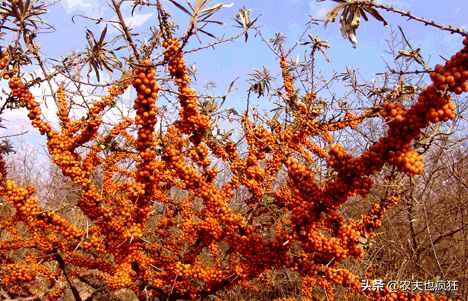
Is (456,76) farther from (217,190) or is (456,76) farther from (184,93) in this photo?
(217,190)

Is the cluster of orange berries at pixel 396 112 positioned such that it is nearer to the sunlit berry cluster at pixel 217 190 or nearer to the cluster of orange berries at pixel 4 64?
the sunlit berry cluster at pixel 217 190

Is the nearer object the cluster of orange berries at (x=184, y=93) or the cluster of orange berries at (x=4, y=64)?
the cluster of orange berries at (x=184, y=93)

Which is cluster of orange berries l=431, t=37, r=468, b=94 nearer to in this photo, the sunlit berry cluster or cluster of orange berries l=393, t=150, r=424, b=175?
the sunlit berry cluster

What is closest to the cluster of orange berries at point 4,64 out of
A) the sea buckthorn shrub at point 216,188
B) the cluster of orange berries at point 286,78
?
the sea buckthorn shrub at point 216,188

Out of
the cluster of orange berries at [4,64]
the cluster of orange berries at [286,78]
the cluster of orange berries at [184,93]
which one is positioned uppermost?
the cluster of orange berries at [286,78]

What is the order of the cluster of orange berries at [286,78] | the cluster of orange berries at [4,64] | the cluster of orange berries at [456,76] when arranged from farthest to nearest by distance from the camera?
1. the cluster of orange berries at [286,78]
2. the cluster of orange berries at [4,64]
3. the cluster of orange berries at [456,76]

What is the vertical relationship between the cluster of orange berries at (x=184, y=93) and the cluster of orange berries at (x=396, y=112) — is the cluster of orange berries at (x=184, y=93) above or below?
above

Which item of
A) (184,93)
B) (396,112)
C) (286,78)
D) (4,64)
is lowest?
(396,112)

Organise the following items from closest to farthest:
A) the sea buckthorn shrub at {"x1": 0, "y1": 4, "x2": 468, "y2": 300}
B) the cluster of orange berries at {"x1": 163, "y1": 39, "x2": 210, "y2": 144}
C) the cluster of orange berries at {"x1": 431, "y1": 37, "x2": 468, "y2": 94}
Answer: the cluster of orange berries at {"x1": 431, "y1": 37, "x2": 468, "y2": 94}
the sea buckthorn shrub at {"x1": 0, "y1": 4, "x2": 468, "y2": 300}
the cluster of orange berries at {"x1": 163, "y1": 39, "x2": 210, "y2": 144}

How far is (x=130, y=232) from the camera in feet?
9.22

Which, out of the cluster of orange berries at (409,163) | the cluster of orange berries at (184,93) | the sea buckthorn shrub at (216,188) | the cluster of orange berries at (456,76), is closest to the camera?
the cluster of orange berries at (456,76)

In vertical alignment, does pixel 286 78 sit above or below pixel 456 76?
above

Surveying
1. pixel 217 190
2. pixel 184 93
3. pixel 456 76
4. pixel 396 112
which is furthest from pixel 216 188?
pixel 456 76

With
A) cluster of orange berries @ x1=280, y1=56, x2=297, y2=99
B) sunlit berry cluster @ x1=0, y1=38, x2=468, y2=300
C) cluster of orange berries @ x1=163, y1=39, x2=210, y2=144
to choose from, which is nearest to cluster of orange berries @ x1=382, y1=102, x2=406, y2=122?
sunlit berry cluster @ x1=0, y1=38, x2=468, y2=300
